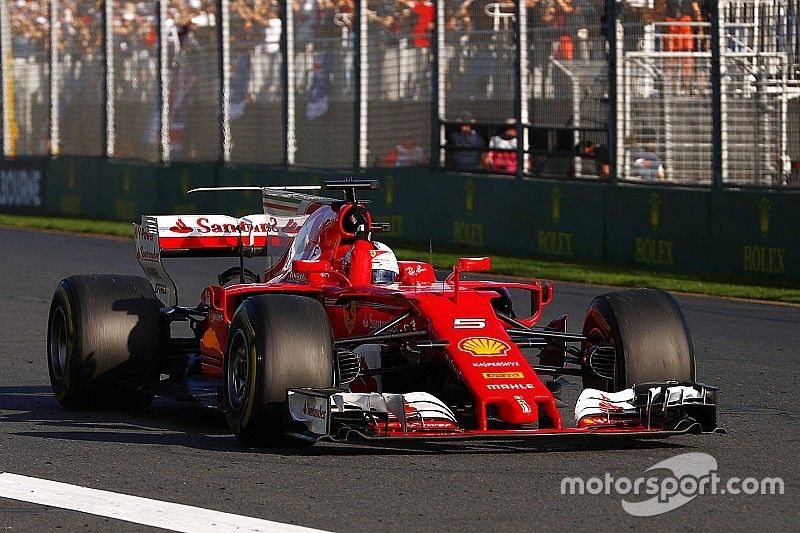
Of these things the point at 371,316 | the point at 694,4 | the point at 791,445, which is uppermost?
the point at 694,4

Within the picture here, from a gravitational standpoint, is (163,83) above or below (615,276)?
above

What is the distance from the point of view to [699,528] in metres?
5.98

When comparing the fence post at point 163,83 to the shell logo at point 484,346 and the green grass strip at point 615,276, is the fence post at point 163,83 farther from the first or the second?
the shell logo at point 484,346

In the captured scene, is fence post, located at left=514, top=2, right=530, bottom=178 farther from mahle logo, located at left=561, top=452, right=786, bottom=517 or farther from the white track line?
the white track line

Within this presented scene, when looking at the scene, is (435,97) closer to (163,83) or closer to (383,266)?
(163,83)

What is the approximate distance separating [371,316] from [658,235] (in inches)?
405

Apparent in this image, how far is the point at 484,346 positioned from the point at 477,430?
540 mm

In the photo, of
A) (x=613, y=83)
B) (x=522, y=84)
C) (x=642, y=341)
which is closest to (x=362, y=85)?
(x=522, y=84)

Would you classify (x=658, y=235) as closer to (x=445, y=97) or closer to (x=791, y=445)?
(x=445, y=97)

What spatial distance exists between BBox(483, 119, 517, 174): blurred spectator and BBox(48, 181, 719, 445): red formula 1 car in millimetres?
10689

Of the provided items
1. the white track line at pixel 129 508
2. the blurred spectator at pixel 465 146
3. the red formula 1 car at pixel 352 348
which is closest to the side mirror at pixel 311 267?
the red formula 1 car at pixel 352 348

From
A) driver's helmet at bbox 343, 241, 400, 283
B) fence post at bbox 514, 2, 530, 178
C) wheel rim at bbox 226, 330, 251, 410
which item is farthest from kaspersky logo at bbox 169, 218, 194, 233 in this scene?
fence post at bbox 514, 2, 530, 178

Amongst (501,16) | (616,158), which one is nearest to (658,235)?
(616,158)

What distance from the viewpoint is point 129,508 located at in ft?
20.9
